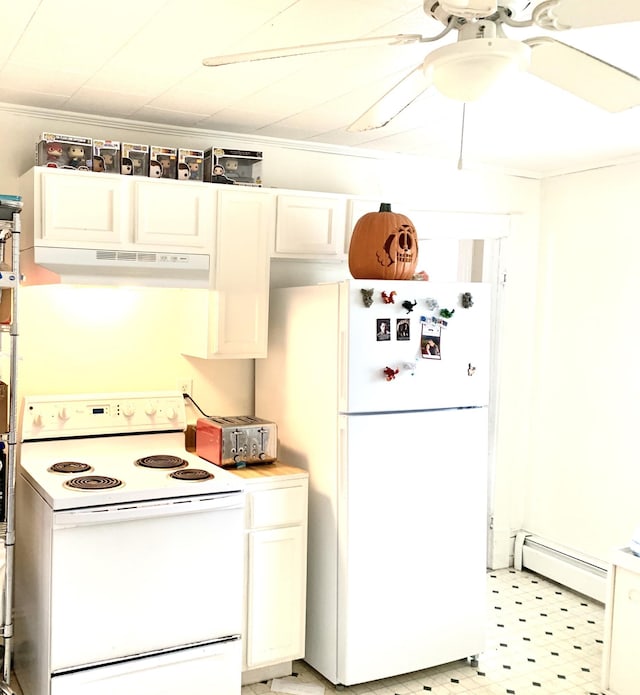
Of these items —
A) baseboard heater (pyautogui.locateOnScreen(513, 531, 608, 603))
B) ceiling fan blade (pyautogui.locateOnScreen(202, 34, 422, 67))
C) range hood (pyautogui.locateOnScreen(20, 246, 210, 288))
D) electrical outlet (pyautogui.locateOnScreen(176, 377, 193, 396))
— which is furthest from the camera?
baseboard heater (pyautogui.locateOnScreen(513, 531, 608, 603))

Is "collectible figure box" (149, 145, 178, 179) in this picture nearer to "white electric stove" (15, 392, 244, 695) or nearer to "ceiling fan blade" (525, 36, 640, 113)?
"white electric stove" (15, 392, 244, 695)

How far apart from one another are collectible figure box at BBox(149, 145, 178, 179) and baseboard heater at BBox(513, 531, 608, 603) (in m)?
2.90

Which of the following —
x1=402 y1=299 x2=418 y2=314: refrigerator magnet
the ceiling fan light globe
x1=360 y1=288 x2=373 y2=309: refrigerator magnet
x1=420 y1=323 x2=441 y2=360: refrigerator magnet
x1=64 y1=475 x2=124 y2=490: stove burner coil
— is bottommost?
x1=64 y1=475 x2=124 y2=490: stove burner coil

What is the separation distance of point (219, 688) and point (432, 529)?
1.06m

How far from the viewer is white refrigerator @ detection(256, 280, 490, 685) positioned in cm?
305

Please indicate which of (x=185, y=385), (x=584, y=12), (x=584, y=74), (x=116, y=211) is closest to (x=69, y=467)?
(x=185, y=385)

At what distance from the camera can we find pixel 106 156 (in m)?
3.11

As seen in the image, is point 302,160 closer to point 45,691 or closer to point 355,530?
point 355,530

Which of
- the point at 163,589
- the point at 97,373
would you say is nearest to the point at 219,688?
the point at 163,589

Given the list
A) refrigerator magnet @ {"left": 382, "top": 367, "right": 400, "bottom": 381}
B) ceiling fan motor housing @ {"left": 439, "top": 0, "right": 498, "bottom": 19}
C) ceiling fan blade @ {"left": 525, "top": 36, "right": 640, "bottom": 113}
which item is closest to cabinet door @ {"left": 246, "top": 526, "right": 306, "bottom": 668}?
refrigerator magnet @ {"left": 382, "top": 367, "right": 400, "bottom": 381}

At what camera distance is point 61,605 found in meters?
2.60

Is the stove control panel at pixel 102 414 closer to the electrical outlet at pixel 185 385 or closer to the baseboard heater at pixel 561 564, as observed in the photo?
the electrical outlet at pixel 185 385

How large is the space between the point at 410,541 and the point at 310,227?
4.88ft

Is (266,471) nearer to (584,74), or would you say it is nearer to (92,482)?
(92,482)
